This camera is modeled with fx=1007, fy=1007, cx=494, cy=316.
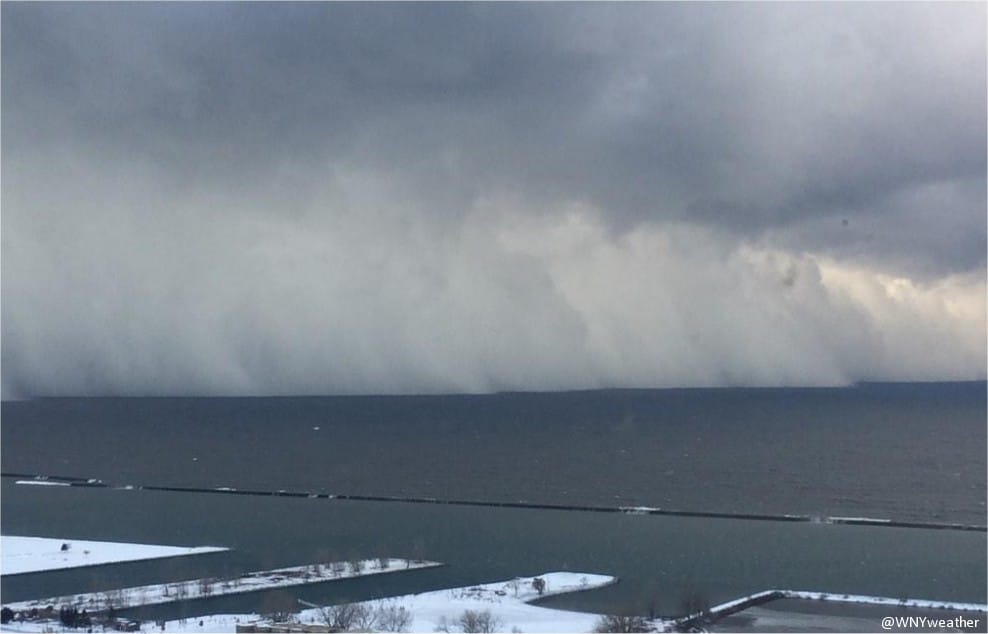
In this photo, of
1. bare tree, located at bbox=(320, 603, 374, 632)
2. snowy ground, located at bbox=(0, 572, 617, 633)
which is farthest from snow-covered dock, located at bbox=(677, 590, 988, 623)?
bare tree, located at bbox=(320, 603, 374, 632)

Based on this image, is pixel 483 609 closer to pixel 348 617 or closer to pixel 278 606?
pixel 348 617

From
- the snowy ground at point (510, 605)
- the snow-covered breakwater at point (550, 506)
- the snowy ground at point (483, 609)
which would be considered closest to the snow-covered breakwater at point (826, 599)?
the snowy ground at point (510, 605)

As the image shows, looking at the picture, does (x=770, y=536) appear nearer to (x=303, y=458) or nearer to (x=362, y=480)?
(x=362, y=480)

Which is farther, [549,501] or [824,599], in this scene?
[549,501]

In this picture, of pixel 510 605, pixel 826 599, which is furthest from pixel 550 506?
pixel 826 599

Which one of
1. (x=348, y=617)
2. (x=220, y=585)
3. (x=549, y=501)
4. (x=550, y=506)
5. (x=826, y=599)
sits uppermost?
(x=549, y=501)

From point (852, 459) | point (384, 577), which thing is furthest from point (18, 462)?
point (852, 459)

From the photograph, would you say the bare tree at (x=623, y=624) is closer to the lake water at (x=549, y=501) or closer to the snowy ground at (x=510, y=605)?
the snowy ground at (x=510, y=605)
